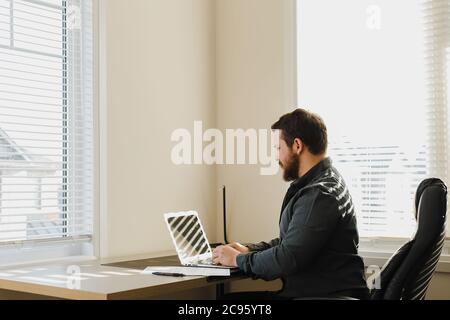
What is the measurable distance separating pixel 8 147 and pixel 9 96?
21cm

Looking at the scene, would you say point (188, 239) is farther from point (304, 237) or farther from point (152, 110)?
point (152, 110)

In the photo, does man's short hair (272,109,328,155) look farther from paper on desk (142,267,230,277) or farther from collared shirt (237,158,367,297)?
paper on desk (142,267,230,277)

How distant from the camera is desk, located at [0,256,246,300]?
1.96 metres

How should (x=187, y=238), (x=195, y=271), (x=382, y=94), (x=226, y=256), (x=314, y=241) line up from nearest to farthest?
(x=314, y=241) < (x=195, y=271) < (x=226, y=256) < (x=187, y=238) < (x=382, y=94)

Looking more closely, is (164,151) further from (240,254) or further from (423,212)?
(423,212)

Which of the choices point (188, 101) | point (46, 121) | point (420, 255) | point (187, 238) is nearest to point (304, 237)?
point (420, 255)

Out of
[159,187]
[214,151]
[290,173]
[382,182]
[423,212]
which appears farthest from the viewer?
[214,151]

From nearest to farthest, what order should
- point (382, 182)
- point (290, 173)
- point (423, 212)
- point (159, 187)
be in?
1. point (423, 212)
2. point (290, 173)
3. point (382, 182)
4. point (159, 187)

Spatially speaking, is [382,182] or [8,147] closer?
[8,147]

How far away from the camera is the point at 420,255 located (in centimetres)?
203

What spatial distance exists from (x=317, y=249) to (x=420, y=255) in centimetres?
35

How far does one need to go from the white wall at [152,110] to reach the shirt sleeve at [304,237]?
1029 mm

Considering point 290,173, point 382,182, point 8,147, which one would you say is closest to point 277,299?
point 290,173

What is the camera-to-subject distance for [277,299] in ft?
7.48
